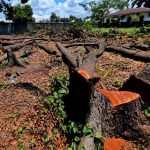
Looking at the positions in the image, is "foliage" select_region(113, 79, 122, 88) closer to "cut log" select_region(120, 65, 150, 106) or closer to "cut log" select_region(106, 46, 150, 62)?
"cut log" select_region(120, 65, 150, 106)

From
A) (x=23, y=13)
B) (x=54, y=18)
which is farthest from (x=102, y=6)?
(x=54, y=18)

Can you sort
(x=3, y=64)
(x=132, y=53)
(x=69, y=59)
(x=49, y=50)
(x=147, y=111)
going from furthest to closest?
(x=49, y=50) → (x=3, y=64) → (x=132, y=53) → (x=69, y=59) → (x=147, y=111)

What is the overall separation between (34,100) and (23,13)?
168 feet

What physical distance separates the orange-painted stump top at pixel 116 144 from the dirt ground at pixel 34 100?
2.16 ft

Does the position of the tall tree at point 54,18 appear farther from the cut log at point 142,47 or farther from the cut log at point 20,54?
the cut log at point 142,47

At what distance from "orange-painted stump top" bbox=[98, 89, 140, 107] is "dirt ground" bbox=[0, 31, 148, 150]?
39.1 inches

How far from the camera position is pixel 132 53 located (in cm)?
1024

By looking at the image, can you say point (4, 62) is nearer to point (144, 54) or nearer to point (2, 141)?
point (144, 54)

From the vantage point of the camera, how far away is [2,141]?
213 inches

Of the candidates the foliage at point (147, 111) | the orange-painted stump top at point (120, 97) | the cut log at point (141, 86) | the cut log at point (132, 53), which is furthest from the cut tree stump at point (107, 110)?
the cut log at point (132, 53)

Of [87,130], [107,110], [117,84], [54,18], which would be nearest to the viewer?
[87,130]

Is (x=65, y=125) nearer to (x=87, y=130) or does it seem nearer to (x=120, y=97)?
(x=87, y=130)

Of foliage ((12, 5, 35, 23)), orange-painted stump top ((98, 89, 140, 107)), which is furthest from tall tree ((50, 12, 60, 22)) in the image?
orange-painted stump top ((98, 89, 140, 107))

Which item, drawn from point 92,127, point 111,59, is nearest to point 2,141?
point 92,127
